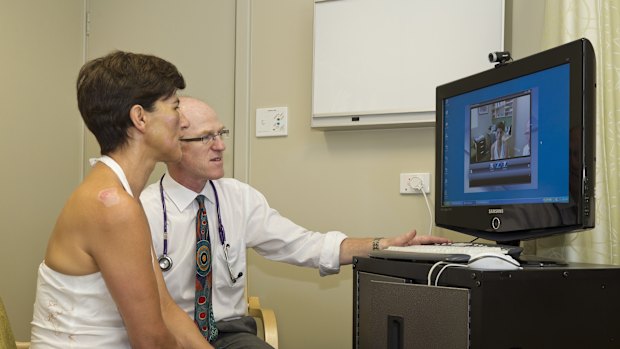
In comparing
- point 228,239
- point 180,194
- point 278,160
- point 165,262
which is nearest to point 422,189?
point 278,160

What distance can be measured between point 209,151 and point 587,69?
1235mm

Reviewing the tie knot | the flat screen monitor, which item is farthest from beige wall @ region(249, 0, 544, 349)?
the tie knot

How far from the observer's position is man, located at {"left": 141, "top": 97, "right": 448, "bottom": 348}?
215 cm

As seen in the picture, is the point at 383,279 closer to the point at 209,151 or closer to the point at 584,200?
the point at 584,200

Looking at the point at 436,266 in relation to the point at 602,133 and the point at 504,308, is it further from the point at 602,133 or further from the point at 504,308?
the point at 602,133

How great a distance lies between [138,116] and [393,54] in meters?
1.31

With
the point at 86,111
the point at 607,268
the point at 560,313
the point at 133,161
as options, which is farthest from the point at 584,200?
the point at 86,111

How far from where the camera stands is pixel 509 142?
5.73 feet

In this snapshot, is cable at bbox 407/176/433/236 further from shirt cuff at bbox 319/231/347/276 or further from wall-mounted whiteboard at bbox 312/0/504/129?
shirt cuff at bbox 319/231/347/276

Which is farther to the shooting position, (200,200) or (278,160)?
(278,160)

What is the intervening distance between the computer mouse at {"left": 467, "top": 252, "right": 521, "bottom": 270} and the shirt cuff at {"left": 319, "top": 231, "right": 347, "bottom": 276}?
0.87 m

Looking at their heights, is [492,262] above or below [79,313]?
above

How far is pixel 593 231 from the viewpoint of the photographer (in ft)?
6.21

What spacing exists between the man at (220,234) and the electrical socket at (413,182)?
487 millimetres
